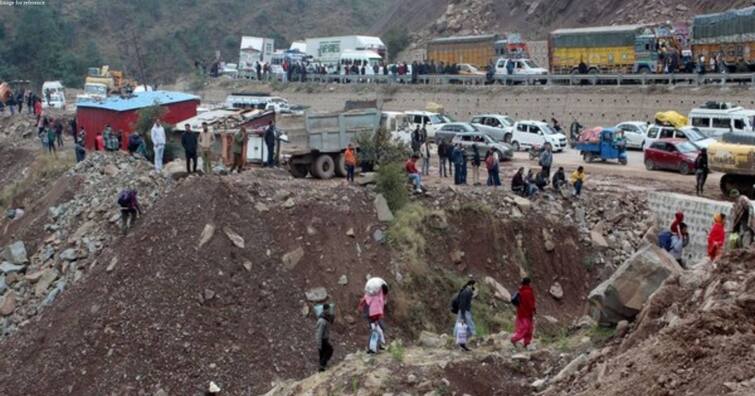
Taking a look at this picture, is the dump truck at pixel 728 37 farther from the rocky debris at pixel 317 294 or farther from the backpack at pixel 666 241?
the rocky debris at pixel 317 294

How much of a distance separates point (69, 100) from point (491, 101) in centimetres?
2654

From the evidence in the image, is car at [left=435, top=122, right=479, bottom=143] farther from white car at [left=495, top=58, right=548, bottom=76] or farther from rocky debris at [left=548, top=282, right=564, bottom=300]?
rocky debris at [left=548, top=282, right=564, bottom=300]

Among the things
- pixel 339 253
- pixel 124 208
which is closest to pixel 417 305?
pixel 339 253

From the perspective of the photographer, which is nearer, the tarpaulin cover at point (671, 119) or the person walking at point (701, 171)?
the person walking at point (701, 171)

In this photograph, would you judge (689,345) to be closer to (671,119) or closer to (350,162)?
(350,162)

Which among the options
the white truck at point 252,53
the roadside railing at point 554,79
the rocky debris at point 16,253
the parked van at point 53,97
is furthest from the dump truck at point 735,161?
the white truck at point 252,53

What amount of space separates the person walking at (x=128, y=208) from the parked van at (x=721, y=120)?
19.9 meters

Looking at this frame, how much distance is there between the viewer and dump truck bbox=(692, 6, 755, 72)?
4128 centimetres

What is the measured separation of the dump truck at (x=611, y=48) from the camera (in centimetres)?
4478

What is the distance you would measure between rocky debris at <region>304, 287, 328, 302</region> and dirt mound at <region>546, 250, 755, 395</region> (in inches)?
337

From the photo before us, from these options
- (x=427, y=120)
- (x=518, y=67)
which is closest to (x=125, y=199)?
(x=427, y=120)

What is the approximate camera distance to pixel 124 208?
72.1 feet

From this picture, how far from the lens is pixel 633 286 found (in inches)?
544

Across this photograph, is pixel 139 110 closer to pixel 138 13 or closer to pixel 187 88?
pixel 187 88
